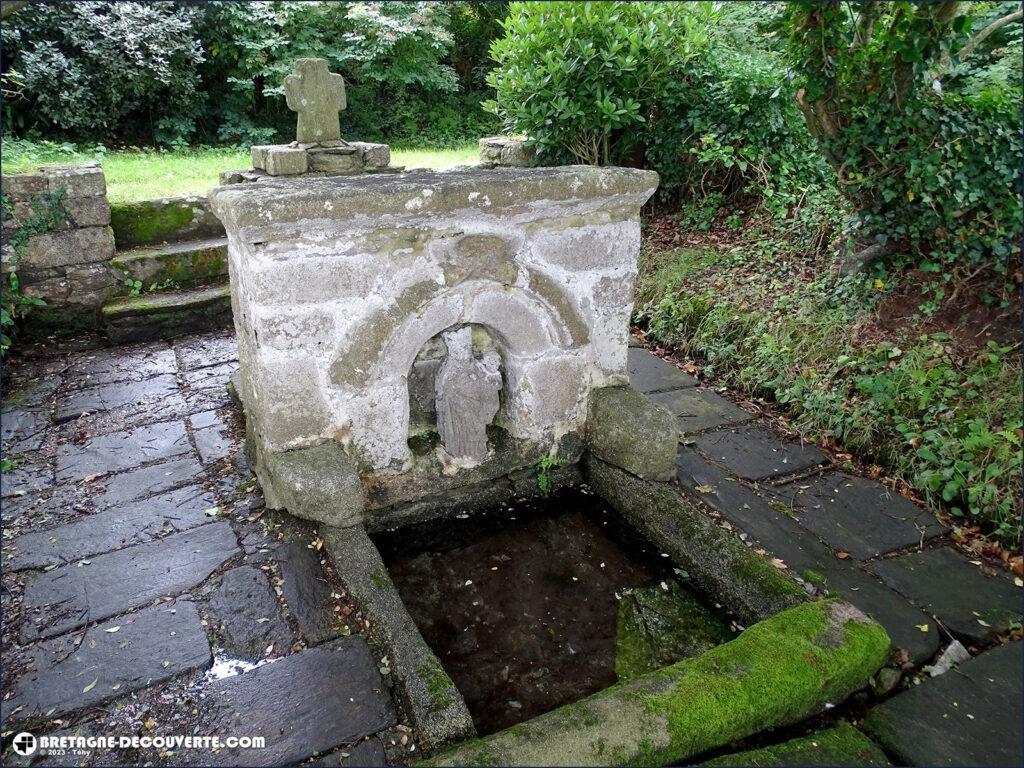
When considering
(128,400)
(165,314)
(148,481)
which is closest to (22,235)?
(165,314)

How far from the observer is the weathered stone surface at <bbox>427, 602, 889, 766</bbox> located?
1.84 m

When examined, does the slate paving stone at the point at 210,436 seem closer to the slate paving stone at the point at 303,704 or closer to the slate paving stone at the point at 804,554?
the slate paving stone at the point at 303,704

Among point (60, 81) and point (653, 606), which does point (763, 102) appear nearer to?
point (653, 606)

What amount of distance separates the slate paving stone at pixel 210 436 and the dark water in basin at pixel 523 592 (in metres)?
1.24

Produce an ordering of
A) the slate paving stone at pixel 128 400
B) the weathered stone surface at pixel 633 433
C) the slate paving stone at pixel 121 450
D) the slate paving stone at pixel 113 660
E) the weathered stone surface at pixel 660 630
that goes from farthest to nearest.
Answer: the slate paving stone at pixel 128 400, the slate paving stone at pixel 121 450, the weathered stone surface at pixel 633 433, the weathered stone surface at pixel 660 630, the slate paving stone at pixel 113 660

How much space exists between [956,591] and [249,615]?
9.29 feet

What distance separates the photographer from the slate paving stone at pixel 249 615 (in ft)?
7.75

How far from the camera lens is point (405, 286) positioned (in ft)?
9.15

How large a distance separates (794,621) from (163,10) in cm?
1111

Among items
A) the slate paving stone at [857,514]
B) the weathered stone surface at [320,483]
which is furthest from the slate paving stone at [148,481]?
the slate paving stone at [857,514]

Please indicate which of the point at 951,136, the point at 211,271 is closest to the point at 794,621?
the point at 951,136

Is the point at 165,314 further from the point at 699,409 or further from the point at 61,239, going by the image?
the point at 699,409

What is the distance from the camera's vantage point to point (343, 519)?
2758 mm

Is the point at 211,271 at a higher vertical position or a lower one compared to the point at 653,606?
higher
